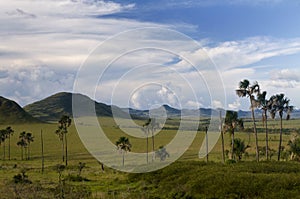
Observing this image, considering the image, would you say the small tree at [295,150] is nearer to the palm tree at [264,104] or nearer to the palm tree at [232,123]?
the palm tree at [264,104]

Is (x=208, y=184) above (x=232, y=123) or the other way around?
the other way around

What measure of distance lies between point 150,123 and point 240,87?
93.7 ft

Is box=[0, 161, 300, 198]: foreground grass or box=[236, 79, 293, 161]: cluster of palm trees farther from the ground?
box=[236, 79, 293, 161]: cluster of palm trees

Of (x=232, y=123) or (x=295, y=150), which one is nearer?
(x=295, y=150)

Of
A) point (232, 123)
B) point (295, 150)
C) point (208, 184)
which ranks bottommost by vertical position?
point (208, 184)

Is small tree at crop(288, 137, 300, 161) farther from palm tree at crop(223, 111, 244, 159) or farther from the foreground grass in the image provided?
the foreground grass

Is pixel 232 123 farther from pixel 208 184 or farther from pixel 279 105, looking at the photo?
pixel 208 184

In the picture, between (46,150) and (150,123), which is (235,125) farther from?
(46,150)

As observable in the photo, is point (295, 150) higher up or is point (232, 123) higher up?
point (232, 123)

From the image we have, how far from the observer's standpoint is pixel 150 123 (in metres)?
86.6

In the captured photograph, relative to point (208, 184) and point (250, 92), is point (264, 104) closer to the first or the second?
point (250, 92)

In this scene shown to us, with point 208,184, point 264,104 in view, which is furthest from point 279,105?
point 208,184

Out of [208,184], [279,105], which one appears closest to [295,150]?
[279,105]

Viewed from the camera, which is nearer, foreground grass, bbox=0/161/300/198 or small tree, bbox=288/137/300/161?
foreground grass, bbox=0/161/300/198
